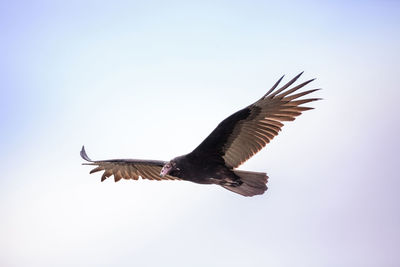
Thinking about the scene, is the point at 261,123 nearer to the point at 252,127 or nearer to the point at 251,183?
the point at 252,127

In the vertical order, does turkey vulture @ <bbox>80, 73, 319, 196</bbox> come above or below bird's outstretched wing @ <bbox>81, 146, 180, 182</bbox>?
below

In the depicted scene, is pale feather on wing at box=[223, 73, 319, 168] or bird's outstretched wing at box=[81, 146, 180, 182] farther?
bird's outstretched wing at box=[81, 146, 180, 182]

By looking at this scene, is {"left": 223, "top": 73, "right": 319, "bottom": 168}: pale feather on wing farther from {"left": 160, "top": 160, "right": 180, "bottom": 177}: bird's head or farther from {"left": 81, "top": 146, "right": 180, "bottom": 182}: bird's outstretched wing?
{"left": 81, "top": 146, "right": 180, "bottom": 182}: bird's outstretched wing

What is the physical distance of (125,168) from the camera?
803 centimetres

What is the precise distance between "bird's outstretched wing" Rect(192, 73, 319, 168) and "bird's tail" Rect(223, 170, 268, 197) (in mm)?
161

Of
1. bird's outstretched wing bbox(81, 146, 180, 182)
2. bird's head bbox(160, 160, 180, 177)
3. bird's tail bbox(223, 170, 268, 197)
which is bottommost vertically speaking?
bird's tail bbox(223, 170, 268, 197)

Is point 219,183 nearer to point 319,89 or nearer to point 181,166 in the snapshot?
point 181,166

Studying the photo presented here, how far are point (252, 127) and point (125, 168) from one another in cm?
243

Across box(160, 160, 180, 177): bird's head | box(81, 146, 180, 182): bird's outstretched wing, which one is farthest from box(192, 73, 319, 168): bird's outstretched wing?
box(81, 146, 180, 182): bird's outstretched wing

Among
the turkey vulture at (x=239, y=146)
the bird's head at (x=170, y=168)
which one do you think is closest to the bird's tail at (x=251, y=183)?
the turkey vulture at (x=239, y=146)

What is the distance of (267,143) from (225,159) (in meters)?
0.54

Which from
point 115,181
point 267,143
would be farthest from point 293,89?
point 115,181

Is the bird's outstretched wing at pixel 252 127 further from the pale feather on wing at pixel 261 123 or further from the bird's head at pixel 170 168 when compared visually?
the bird's head at pixel 170 168

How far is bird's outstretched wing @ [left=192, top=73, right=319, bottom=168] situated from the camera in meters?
6.21
